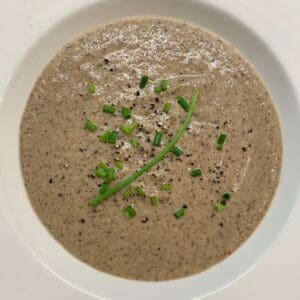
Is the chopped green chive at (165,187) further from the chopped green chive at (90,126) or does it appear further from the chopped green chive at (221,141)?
the chopped green chive at (90,126)

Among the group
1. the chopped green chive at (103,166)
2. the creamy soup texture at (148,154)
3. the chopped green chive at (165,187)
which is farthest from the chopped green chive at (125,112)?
the chopped green chive at (165,187)

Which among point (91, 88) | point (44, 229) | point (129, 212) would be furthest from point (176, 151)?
point (44, 229)

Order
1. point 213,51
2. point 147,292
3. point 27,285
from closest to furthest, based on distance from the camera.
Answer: point 27,285
point 147,292
point 213,51

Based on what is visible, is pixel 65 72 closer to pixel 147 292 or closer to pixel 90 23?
pixel 90 23

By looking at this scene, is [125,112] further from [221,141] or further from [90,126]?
[221,141]

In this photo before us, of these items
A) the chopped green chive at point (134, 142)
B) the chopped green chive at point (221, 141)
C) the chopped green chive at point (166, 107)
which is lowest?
the chopped green chive at point (134, 142)

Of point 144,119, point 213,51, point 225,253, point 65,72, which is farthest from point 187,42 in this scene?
point 225,253

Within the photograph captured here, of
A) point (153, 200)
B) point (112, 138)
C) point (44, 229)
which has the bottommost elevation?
point (44, 229)
